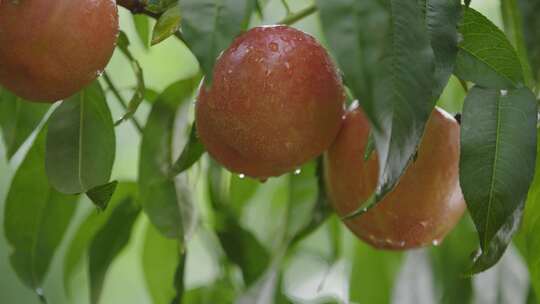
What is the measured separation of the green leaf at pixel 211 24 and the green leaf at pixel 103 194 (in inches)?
7.9

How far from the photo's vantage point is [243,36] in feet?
3.06

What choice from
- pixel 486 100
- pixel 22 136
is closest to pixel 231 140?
A: pixel 486 100

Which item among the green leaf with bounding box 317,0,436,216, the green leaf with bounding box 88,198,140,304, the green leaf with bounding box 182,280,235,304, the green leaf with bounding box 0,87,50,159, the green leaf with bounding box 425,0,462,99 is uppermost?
the green leaf with bounding box 317,0,436,216

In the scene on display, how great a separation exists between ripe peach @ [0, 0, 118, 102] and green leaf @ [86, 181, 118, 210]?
9 cm

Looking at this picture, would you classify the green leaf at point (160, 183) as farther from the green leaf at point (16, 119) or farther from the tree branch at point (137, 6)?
the tree branch at point (137, 6)

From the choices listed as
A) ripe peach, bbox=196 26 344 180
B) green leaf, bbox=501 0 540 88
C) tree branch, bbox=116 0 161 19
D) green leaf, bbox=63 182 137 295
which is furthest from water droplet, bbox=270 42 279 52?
green leaf, bbox=63 182 137 295

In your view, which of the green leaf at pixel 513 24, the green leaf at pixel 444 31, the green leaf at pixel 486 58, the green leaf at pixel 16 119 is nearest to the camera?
the green leaf at pixel 444 31

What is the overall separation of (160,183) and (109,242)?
0.13 m

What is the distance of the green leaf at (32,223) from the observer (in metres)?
1.19

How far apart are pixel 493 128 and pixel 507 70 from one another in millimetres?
55

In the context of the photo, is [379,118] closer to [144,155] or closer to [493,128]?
[493,128]

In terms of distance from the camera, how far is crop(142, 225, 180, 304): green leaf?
54.1 inches

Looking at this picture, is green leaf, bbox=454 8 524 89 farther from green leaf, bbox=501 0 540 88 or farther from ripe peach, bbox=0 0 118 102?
ripe peach, bbox=0 0 118 102

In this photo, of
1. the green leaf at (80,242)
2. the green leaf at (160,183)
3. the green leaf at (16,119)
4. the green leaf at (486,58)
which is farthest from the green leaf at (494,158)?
the green leaf at (80,242)
